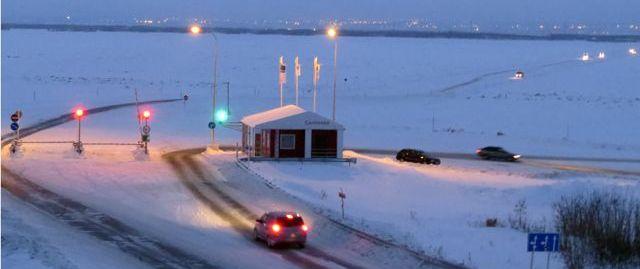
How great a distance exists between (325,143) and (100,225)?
62.8ft

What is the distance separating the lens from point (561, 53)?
179250 millimetres

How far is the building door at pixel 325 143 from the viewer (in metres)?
46.1

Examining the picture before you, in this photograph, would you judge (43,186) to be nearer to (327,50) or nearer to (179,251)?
(179,251)

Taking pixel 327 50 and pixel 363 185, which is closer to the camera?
pixel 363 185

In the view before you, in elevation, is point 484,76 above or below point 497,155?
above

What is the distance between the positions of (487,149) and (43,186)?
29.1 metres

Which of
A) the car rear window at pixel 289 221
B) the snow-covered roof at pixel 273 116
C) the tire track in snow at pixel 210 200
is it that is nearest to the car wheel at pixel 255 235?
the tire track in snow at pixel 210 200

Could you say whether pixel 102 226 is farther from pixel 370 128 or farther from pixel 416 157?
pixel 370 128

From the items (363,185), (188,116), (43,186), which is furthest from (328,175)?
(188,116)

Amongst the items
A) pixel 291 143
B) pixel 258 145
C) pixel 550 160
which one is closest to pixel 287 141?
pixel 291 143

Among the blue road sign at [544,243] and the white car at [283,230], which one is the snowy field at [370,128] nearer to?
the white car at [283,230]

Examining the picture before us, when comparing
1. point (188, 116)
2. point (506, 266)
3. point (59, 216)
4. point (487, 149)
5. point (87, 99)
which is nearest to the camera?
point (506, 266)

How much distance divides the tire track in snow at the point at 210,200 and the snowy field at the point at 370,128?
0.55 metres

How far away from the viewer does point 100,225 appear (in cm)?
2850
